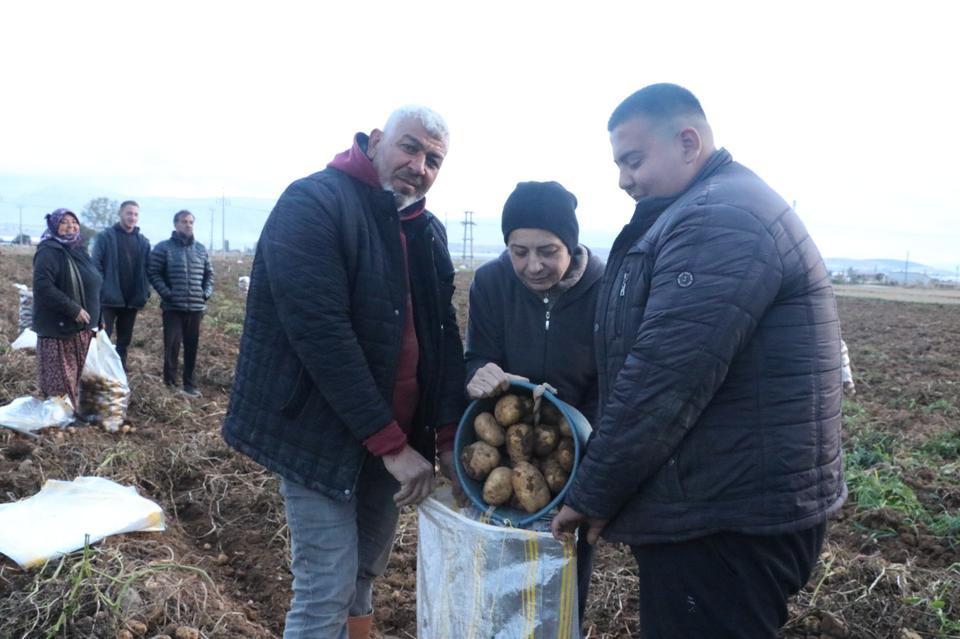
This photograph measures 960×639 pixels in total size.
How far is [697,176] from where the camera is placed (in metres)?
1.71

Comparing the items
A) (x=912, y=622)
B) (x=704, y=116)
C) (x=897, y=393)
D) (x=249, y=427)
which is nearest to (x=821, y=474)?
(x=704, y=116)

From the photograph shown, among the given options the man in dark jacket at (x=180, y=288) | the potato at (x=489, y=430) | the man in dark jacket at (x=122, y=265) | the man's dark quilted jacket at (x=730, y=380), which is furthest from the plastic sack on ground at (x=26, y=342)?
the man's dark quilted jacket at (x=730, y=380)

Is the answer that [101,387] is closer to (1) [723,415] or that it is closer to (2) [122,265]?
(2) [122,265]

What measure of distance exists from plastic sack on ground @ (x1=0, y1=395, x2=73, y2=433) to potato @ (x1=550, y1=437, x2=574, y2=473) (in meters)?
4.11

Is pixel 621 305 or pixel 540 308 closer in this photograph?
pixel 621 305

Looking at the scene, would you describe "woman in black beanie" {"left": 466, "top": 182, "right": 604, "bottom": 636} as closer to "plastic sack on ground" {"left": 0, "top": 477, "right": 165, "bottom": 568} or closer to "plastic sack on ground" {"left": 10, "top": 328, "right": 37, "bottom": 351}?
"plastic sack on ground" {"left": 0, "top": 477, "right": 165, "bottom": 568}

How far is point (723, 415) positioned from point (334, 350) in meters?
0.94

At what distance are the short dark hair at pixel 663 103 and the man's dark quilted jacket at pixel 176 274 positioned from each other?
222 inches

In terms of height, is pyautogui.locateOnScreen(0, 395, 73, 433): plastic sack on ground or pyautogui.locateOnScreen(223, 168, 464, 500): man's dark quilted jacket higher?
pyautogui.locateOnScreen(223, 168, 464, 500): man's dark quilted jacket

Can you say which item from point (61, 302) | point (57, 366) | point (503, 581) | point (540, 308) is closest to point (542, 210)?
point (540, 308)

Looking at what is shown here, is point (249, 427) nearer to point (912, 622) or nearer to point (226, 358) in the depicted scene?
point (912, 622)

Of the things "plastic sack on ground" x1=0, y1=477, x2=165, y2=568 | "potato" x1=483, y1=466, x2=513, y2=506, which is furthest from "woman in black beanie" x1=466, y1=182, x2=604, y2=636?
"plastic sack on ground" x1=0, y1=477, x2=165, y2=568

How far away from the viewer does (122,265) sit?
6.30 meters

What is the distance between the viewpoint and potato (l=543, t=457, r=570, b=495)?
2.07 meters
